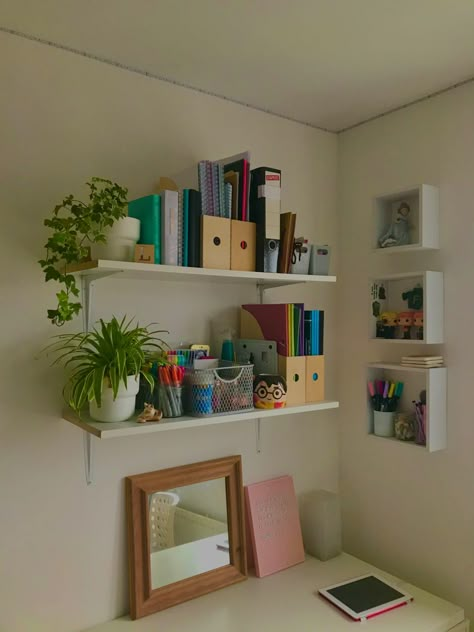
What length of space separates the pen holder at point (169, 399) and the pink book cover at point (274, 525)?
1.96 ft

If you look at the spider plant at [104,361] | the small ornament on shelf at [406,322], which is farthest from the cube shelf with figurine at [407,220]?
the spider plant at [104,361]

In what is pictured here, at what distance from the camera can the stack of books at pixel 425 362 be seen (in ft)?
5.90

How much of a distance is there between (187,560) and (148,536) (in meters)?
0.18

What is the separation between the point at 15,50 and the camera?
1502 millimetres

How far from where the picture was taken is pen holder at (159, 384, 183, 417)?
1516mm

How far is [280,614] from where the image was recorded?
5.34 feet

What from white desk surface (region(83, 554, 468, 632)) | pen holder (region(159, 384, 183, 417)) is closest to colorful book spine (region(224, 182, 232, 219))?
pen holder (region(159, 384, 183, 417))

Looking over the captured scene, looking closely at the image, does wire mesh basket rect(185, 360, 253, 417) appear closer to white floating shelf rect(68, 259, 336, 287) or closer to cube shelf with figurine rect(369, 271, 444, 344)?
white floating shelf rect(68, 259, 336, 287)

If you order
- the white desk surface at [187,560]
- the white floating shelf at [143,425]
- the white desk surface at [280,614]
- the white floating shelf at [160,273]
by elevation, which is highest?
the white floating shelf at [160,273]

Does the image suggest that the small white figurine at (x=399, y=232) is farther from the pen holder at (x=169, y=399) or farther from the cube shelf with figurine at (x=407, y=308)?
the pen holder at (x=169, y=399)

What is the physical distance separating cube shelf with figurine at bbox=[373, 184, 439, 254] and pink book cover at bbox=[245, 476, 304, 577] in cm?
97

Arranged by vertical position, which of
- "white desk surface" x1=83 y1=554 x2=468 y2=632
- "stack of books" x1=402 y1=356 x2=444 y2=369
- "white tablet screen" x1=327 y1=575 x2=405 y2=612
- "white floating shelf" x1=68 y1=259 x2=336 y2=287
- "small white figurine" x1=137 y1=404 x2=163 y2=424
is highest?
"white floating shelf" x1=68 y1=259 x2=336 y2=287

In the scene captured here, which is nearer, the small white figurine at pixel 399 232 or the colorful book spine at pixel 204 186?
the colorful book spine at pixel 204 186

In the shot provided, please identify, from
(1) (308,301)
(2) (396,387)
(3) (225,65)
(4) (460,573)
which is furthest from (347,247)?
(4) (460,573)
